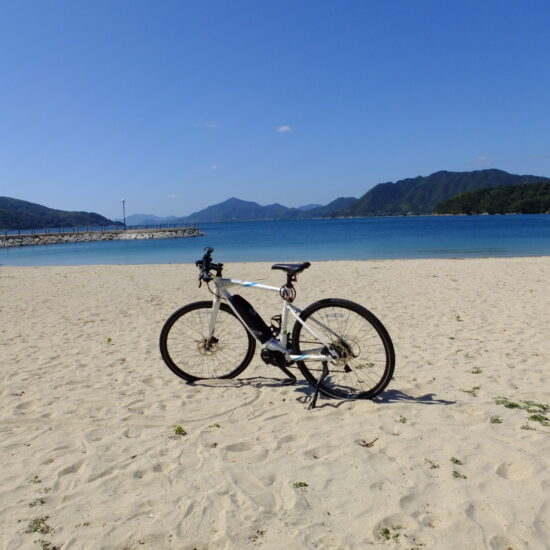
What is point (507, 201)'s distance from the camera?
534 feet

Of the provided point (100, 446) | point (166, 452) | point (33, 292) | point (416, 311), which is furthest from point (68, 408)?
point (33, 292)

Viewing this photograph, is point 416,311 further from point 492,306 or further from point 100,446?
point 100,446

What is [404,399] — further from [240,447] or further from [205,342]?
[205,342]

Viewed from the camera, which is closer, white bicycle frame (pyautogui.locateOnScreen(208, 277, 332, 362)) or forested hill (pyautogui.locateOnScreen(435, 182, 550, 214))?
white bicycle frame (pyautogui.locateOnScreen(208, 277, 332, 362))

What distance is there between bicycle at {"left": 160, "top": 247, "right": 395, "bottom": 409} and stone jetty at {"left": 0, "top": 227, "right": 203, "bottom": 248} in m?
76.3

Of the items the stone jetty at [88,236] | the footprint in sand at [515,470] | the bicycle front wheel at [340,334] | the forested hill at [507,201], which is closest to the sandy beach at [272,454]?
the footprint in sand at [515,470]

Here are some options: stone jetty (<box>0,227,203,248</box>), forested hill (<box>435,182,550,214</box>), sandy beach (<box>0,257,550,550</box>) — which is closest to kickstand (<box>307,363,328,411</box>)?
sandy beach (<box>0,257,550,550</box>)

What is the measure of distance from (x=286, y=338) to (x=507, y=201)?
181 m

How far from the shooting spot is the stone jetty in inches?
2901

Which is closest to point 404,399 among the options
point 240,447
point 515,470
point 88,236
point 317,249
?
point 515,470

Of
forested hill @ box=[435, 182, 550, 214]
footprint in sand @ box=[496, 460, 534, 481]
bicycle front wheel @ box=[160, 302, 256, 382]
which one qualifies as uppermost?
forested hill @ box=[435, 182, 550, 214]

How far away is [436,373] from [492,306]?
195 inches

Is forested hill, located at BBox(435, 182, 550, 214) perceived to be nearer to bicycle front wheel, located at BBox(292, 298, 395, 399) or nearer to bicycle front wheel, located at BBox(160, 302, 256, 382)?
bicycle front wheel, located at BBox(160, 302, 256, 382)

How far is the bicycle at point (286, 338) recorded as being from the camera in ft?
13.6
